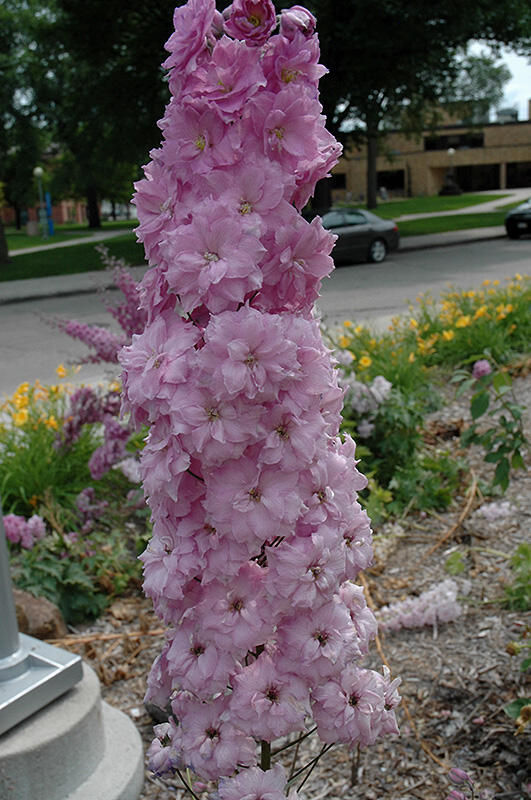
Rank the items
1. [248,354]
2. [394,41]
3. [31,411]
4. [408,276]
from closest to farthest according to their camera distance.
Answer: [248,354], [31,411], [408,276], [394,41]

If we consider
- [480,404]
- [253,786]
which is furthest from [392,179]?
[253,786]

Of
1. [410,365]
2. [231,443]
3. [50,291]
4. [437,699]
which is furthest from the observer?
[50,291]

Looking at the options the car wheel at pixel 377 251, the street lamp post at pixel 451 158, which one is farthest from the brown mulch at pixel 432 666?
the street lamp post at pixel 451 158

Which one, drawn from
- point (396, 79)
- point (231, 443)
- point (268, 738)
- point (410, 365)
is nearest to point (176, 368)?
point (231, 443)

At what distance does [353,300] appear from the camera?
1323 cm

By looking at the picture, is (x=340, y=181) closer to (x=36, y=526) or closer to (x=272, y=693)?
(x=36, y=526)

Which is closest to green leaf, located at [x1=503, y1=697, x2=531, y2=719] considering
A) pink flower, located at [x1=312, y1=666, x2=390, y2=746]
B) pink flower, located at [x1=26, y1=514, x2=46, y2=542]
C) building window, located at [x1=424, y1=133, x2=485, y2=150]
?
pink flower, located at [x1=312, y1=666, x2=390, y2=746]

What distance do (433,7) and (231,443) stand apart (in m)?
20.2

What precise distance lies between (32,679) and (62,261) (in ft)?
77.6

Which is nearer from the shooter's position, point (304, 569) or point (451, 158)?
point (304, 569)

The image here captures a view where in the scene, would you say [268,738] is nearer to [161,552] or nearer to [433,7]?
[161,552]

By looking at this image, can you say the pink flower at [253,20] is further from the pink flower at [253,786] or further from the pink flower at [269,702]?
the pink flower at [253,786]

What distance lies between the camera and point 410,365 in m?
5.55

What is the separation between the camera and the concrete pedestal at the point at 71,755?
2172mm
